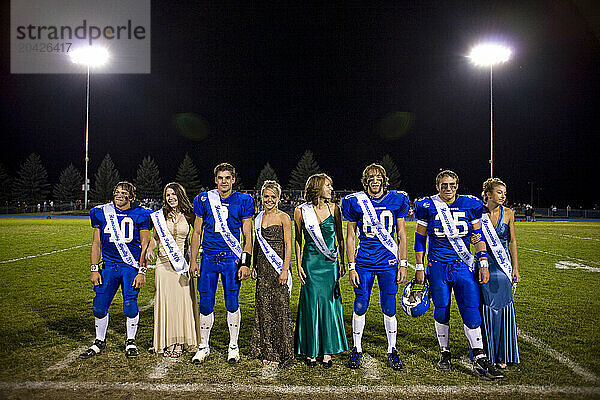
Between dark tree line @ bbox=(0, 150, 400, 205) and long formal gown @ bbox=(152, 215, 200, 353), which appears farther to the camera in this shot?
dark tree line @ bbox=(0, 150, 400, 205)

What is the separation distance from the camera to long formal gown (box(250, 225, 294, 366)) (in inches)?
206

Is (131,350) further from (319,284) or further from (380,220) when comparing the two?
(380,220)

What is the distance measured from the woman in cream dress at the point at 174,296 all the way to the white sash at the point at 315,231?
5.10 feet

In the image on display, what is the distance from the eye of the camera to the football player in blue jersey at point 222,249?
533cm

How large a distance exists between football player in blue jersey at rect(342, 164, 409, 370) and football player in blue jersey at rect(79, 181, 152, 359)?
262 cm

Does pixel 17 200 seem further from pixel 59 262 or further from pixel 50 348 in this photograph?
pixel 50 348

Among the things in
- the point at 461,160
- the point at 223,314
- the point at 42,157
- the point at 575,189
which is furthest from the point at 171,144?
the point at 223,314

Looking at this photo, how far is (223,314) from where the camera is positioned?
7.68 m

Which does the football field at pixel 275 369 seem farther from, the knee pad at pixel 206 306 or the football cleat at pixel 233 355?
the knee pad at pixel 206 306

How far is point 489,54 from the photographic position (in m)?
32.9

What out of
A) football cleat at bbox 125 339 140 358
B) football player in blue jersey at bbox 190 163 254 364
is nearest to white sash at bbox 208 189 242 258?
football player in blue jersey at bbox 190 163 254 364

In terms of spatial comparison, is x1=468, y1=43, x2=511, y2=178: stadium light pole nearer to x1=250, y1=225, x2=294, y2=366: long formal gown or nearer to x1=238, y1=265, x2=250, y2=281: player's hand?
x1=250, y1=225, x2=294, y2=366: long formal gown

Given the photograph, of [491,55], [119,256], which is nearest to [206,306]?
[119,256]

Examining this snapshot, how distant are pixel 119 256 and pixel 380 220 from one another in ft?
10.6
